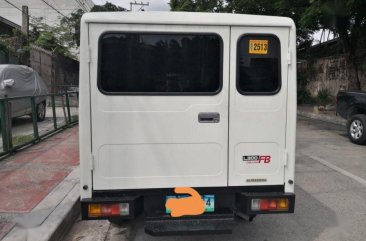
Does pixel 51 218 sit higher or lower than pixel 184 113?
lower

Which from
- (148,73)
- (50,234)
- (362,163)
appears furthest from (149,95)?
(362,163)

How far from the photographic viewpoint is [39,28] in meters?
31.1

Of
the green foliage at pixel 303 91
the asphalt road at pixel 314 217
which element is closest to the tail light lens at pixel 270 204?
the asphalt road at pixel 314 217

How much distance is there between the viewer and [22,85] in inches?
474

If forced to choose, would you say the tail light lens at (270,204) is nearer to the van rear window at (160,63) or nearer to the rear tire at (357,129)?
the van rear window at (160,63)

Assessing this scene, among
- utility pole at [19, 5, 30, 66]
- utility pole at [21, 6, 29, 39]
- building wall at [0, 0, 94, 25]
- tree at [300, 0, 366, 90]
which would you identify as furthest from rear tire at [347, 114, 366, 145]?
building wall at [0, 0, 94, 25]

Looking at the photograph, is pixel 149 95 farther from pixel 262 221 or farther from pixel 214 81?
pixel 262 221

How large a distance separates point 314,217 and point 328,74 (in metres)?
17.5

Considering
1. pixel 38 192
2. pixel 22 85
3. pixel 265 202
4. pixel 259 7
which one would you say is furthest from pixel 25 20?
pixel 265 202

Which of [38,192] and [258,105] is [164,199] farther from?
Result: [38,192]

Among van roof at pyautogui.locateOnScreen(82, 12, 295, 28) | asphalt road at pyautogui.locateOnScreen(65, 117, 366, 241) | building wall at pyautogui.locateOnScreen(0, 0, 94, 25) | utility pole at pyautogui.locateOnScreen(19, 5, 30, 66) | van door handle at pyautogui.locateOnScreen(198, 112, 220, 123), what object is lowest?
asphalt road at pyautogui.locateOnScreen(65, 117, 366, 241)

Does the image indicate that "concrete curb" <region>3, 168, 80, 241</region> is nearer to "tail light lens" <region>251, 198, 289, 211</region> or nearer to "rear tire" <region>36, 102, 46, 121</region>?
"tail light lens" <region>251, 198, 289, 211</region>

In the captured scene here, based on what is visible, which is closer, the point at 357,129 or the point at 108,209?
the point at 108,209

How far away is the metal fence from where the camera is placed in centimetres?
749
